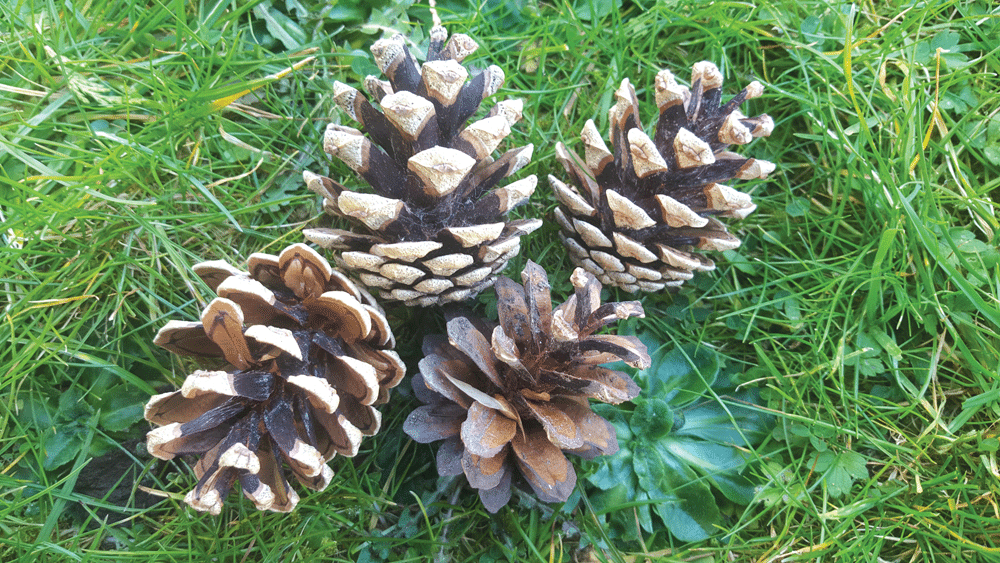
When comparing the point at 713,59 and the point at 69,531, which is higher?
the point at 713,59

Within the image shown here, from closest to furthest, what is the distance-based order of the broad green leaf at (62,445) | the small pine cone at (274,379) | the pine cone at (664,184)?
the small pine cone at (274,379), the pine cone at (664,184), the broad green leaf at (62,445)

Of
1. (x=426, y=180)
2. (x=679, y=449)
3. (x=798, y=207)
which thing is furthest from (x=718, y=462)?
(x=426, y=180)

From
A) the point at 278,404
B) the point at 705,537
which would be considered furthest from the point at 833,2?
the point at 278,404

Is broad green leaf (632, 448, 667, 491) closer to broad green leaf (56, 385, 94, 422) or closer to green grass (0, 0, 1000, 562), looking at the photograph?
green grass (0, 0, 1000, 562)

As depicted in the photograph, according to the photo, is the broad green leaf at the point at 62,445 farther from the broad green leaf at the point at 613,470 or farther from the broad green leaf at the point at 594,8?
the broad green leaf at the point at 594,8

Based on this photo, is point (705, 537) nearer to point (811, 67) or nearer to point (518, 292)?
point (518, 292)

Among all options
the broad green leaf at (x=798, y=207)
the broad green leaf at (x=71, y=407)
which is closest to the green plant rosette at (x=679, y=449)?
the broad green leaf at (x=798, y=207)
